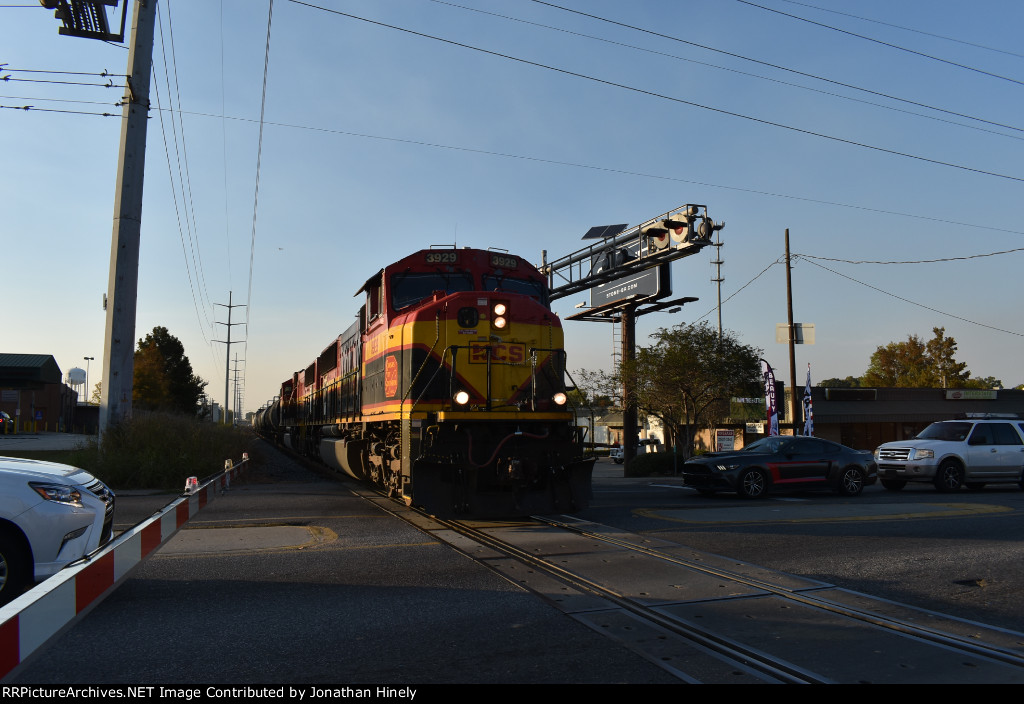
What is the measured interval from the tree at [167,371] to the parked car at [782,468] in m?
43.2

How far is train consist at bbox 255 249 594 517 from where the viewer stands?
9.36 m

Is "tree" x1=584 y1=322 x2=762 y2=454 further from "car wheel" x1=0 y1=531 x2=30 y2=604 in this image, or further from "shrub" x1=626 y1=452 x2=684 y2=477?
"car wheel" x1=0 y1=531 x2=30 y2=604

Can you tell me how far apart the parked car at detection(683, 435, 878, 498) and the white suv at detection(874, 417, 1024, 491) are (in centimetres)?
135

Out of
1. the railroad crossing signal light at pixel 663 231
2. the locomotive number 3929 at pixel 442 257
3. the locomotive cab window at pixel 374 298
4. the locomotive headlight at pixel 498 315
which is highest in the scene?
the railroad crossing signal light at pixel 663 231

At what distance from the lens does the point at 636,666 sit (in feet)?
13.3

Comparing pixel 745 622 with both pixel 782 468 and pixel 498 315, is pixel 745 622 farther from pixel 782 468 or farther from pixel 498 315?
pixel 782 468

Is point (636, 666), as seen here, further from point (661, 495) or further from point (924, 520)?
point (661, 495)

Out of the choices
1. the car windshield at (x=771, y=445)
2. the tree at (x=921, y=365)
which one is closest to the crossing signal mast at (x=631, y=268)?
the car windshield at (x=771, y=445)

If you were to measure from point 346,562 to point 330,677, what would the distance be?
3.37 m

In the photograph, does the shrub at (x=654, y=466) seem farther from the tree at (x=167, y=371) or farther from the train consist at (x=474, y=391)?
the tree at (x=167, y=371)

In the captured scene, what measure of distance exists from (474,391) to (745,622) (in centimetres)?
551

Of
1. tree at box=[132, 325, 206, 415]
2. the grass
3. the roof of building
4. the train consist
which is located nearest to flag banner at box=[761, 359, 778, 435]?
the train consist

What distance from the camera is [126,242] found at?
15.5 m

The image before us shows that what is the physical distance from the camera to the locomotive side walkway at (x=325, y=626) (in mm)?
3961
